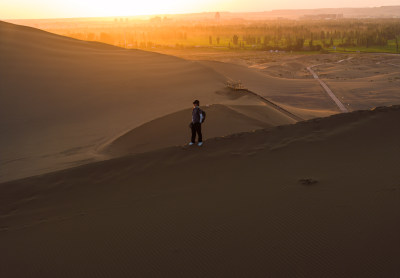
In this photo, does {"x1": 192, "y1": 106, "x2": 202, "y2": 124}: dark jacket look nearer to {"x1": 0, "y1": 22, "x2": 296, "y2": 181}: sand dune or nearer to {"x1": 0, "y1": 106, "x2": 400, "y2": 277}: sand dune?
{"x1": 0, "y1": 106, "x2": 400, "y2": 277}: sand dune

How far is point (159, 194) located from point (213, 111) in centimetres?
1014

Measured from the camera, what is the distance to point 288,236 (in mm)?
5430

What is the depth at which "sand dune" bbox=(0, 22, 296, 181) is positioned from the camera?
13.7 metres

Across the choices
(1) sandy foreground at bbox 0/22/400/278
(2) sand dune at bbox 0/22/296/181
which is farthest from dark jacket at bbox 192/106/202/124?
(2) sand dune at bbox 0/22/296/181

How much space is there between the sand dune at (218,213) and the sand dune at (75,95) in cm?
387

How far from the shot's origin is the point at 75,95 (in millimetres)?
21141

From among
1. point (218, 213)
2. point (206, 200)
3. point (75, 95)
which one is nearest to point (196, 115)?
point (206, 200)

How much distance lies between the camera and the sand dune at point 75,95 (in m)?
13.7

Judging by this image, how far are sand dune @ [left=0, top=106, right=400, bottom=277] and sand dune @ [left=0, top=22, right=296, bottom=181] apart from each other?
387 centimetres

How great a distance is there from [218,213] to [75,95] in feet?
57.2

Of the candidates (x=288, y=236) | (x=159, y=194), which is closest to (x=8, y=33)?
(x=159, y=194)

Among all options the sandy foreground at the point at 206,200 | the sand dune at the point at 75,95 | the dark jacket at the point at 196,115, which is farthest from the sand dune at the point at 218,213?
the sand dune at the point at 75,95

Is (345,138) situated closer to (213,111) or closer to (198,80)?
(213,111)

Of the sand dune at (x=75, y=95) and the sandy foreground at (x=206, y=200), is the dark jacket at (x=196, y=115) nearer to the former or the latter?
the sandy foreground at (x=206, y=200)
